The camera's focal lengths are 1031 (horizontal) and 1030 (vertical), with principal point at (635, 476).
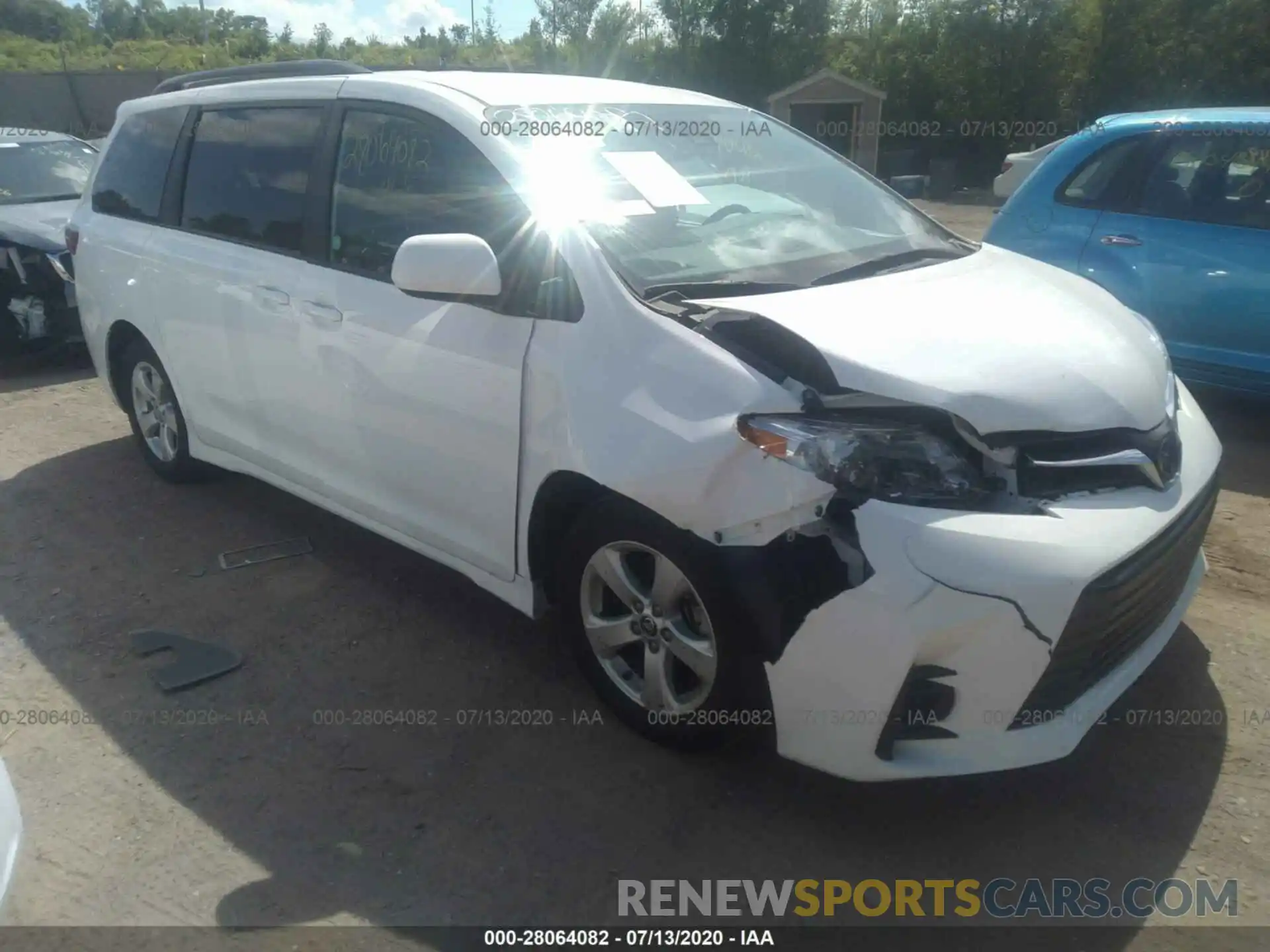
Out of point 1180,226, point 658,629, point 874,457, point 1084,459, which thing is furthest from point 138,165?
point 1180,226

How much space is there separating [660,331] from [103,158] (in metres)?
3.87

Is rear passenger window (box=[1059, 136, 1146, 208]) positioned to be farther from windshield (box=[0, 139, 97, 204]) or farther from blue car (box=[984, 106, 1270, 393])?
windshield (box=[0, 139, 97, 204])

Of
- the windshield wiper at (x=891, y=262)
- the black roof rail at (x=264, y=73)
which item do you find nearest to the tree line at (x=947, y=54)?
the black roof rail at (x=264, y=73)

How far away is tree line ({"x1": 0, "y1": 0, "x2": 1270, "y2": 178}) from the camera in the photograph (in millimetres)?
21906

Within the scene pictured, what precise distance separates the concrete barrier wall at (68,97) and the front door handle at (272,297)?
1125 inches

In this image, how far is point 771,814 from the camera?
276cm

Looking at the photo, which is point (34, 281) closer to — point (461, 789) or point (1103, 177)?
point (461, 789)

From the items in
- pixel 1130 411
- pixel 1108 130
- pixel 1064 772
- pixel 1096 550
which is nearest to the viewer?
pixel 1096 550

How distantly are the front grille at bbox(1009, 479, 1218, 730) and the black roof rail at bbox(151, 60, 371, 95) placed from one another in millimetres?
3257

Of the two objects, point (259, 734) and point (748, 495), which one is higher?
point (748, 495)

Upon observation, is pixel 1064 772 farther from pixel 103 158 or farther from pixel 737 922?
pixel 103 158

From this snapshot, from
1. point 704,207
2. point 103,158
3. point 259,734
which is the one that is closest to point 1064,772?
point 704,207

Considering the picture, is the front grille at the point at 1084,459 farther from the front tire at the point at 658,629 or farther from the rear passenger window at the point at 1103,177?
the rear passenger window at the point at 1103,177

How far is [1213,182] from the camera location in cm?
530
